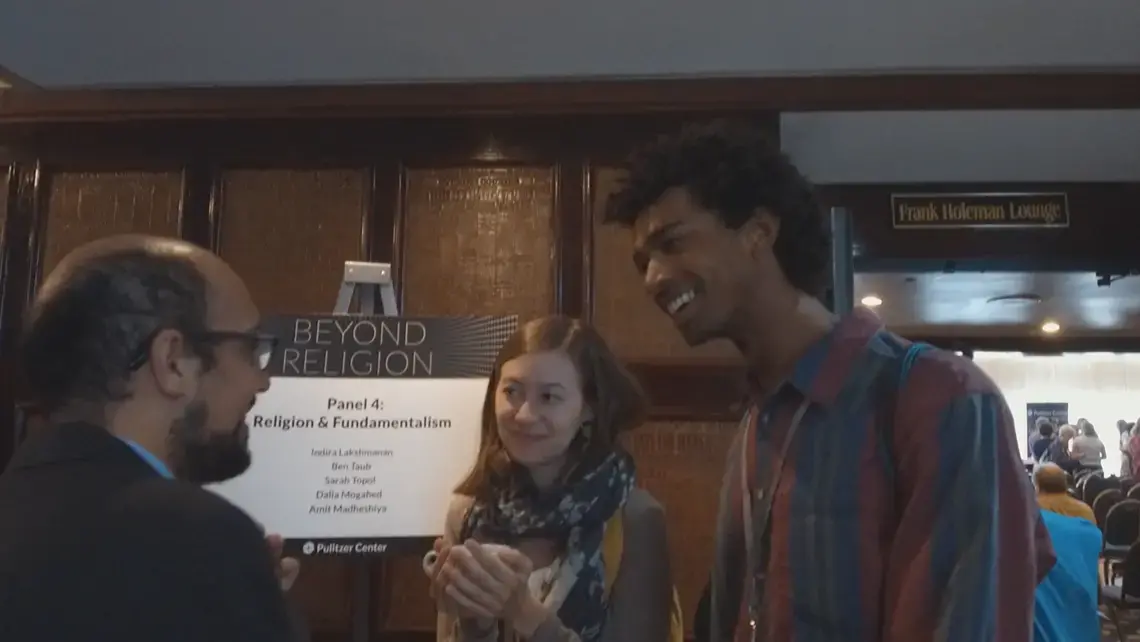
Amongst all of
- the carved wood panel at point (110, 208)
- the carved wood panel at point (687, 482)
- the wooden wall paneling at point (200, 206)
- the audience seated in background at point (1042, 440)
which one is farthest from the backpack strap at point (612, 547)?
the audience seated in background at point (1042, 440)

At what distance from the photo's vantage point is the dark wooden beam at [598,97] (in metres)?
2.89

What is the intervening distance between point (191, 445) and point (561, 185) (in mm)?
2189

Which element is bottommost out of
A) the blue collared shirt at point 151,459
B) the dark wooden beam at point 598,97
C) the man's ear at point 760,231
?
the blue collared shirt at point 151,459

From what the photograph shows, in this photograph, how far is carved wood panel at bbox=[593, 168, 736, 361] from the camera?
3055mm

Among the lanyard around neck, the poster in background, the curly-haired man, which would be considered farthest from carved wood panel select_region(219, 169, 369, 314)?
the poster in background

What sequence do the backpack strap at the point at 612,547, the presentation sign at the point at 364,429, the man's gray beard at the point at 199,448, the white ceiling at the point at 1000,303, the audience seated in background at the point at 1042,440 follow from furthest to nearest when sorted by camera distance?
the audience seated in background at the point at 1042,440 → the white ceiling at the point at 1000,303 → the presentation sign at the point at 364,429 → the backpack strap at the point at 612,547 → the man's gray beard at the point at 199,448

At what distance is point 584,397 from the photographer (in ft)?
5.66

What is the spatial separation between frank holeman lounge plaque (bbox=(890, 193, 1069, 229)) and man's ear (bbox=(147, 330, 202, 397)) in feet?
10.5

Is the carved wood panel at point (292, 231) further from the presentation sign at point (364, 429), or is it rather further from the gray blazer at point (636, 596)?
the gray blazer at point (636, 596)

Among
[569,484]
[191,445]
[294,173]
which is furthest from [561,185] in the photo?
[191,445]

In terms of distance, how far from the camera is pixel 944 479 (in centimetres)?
94

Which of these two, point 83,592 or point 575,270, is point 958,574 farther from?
point 575,270

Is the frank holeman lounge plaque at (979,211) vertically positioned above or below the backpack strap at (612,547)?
above

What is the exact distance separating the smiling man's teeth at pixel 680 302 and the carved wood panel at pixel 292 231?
82.4 inches
